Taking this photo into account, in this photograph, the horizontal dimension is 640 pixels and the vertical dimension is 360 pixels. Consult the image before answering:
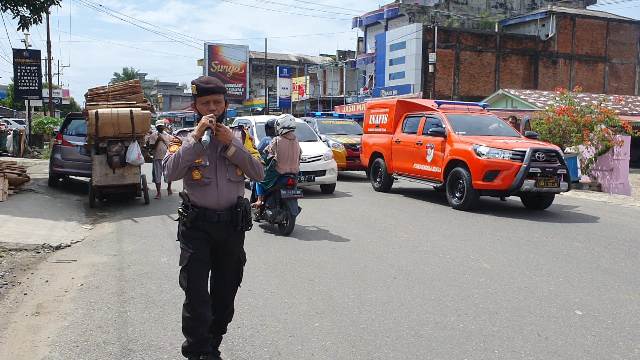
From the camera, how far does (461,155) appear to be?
402 inches

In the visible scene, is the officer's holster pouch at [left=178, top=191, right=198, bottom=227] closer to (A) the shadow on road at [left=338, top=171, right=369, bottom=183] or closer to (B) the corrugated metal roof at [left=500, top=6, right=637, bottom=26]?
(A) the shadow on road at [left=338, top=171, right=369, bottom=183]

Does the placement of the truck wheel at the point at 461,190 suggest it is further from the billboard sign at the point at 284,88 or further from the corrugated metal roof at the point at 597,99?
the billboard sign at the point at 284,88

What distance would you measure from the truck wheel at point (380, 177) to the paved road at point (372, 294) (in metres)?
3.85

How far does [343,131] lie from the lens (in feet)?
58.0

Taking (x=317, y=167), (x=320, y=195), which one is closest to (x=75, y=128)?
(x=317, y=167)

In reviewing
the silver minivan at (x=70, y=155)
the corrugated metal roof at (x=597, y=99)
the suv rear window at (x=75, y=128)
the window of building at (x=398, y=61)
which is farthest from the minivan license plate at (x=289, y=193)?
the window of building at (x=398, y=61)

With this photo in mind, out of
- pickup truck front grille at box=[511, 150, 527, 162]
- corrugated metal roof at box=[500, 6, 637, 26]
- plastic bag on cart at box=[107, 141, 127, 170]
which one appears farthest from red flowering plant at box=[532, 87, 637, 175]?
corrugated metal roof at box=[500, 6, 637, 26]

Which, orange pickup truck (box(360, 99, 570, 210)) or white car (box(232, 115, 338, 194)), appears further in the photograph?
white car (box(232, 115, 338, 194))

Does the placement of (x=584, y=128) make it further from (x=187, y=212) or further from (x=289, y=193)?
(x=187, y=212)

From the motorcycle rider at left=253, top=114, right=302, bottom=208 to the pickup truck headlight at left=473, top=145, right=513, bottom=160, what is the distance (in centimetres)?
334

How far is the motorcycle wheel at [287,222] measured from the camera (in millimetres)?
8172

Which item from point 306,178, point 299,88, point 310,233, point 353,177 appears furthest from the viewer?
point 299,88

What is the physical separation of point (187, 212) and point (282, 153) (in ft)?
15.7

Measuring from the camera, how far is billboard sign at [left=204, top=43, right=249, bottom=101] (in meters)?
64.1
